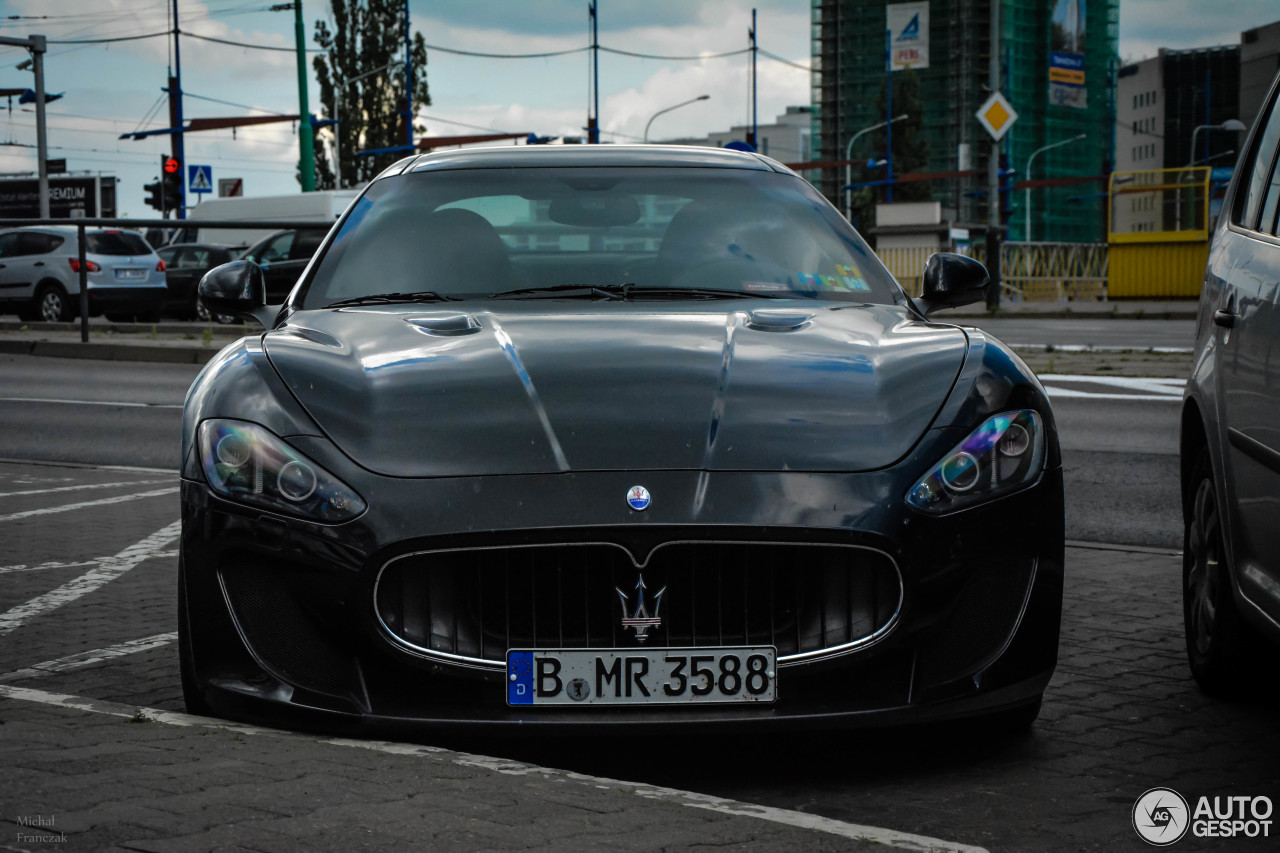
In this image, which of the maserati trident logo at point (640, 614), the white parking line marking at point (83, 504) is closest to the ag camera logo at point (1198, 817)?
the maserati trident logo at point (640, 614)

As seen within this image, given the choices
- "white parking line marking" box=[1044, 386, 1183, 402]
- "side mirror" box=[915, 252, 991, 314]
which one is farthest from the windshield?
"white parking line marking" box=[1044, 386, 1183, 402]

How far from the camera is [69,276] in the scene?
26.0 m

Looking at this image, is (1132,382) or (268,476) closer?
(268,476)

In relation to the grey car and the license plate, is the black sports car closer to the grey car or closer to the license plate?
the license plate

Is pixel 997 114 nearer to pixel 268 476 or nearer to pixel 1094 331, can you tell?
pixel 1094 331

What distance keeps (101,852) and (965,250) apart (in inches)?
1464

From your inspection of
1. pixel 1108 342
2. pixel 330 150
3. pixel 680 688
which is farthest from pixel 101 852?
pixel 330 150

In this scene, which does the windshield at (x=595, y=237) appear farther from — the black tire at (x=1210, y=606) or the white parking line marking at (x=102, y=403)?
the white parking line marking at (x=102, y=403)

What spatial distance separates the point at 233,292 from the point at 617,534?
2037mm

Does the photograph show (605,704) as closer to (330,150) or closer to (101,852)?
(101,852)

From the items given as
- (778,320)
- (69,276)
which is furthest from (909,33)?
(778,320)

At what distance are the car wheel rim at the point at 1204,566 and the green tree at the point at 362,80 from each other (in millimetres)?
56315

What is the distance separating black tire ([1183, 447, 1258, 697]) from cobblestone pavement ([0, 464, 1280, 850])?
8cm

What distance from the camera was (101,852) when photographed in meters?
2.60
